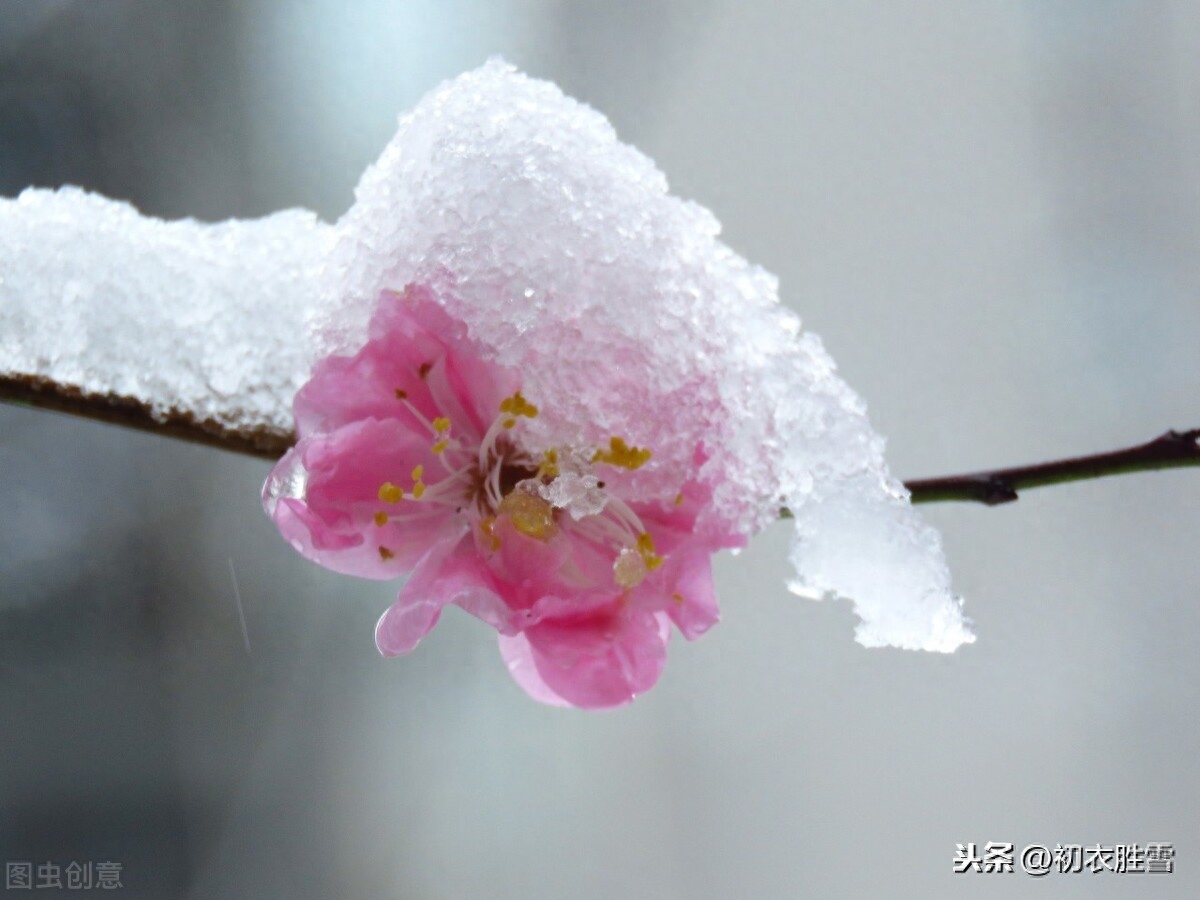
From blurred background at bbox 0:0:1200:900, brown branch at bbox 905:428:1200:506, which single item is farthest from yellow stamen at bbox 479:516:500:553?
blurred background at bbox 0:0:1200:900

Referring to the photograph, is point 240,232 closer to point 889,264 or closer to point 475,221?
point 475,221

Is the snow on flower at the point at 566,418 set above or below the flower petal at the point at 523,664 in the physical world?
above

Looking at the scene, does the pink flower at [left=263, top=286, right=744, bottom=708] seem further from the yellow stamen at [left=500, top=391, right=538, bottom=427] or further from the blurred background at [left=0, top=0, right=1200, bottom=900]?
the blurred background at [left=0, top=0, right=1200, bottom=900]

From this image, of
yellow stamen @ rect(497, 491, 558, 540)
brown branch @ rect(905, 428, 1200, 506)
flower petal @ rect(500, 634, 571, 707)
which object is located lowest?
flower petal @ rect(500, 634, 571, 707)

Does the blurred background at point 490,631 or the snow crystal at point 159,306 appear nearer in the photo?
the snow crystal at point 159,306

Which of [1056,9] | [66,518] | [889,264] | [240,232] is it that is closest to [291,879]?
[66,518]

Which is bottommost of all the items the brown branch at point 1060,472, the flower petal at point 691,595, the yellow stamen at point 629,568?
the flower petal at point 691,595
